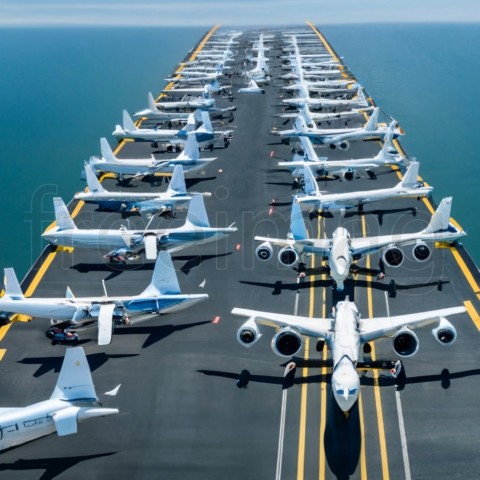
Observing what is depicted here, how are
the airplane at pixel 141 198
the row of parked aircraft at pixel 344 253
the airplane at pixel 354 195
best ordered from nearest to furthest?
1. the row of parked aircraft at pixel 344 253
2. the airplane at pixel 354 195
3. the airplane at pixel 141 198

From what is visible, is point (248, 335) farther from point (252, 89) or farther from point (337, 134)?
point (252, 89)

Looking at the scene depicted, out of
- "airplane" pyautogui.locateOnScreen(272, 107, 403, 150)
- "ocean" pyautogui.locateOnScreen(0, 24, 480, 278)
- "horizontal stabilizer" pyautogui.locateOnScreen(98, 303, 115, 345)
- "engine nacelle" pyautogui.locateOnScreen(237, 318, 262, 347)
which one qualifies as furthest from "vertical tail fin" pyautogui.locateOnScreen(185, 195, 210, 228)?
"airplane" pyautogui.locateOnScreen(272, 107, 403, 150)

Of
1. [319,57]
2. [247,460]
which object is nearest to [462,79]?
[319,57]

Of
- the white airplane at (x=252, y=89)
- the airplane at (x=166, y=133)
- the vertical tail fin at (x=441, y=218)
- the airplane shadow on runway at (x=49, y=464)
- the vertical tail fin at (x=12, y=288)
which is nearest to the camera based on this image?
the airplane shadow on runway at (x=49, y=464)

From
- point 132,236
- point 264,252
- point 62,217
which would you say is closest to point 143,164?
point 62,217

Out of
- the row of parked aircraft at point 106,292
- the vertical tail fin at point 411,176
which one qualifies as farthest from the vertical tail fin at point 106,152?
the vertical tail fin at point 411,176

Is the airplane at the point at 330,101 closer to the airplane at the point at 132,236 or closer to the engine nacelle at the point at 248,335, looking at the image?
the airplane at the point at 132,236

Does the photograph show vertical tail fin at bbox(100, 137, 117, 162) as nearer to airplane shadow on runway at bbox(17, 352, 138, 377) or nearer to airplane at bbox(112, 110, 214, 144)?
airplane at bbox(112, 110, 214, 144)
